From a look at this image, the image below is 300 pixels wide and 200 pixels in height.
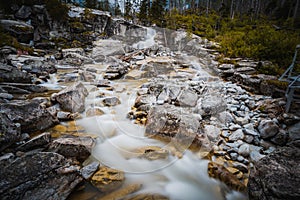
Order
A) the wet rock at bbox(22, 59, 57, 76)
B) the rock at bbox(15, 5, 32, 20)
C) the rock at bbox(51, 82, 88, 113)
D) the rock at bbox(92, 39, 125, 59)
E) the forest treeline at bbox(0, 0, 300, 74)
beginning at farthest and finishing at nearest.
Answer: the rock at bbox(15, 5, 32, 20)
the rock at bbox(92, 39, 125, 59)
the forest treeline at bbox(0, 0, 300, 74)
the wet rock at bbox(22, 59, 57, 76)
the rock at bbox(51, 82, 88, 113)

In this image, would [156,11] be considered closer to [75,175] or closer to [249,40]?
[249,40]

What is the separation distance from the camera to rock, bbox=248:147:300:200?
2340mm

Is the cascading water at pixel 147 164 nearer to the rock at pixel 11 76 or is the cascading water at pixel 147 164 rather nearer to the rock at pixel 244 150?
the rock at pixel 244 150

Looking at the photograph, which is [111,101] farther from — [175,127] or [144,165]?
[144,165]

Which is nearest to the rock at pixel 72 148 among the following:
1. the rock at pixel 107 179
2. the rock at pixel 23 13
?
the rock at pixel 107 179

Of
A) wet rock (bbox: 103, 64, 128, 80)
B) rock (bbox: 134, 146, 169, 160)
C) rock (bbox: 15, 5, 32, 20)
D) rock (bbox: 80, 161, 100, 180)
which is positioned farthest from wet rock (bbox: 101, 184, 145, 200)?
rock (bbox: 15, 5, 32, 20)

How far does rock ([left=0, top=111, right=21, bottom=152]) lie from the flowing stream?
157 cm

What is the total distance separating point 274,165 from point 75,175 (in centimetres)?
334

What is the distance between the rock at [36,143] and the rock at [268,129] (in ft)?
16.9

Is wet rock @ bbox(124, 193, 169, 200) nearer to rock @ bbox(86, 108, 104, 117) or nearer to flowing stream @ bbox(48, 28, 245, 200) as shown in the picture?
flowing stream @ bbox(48, 28, 245, 200)

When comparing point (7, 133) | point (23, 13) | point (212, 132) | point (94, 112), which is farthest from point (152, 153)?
point (23, 13)

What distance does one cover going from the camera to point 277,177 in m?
2.53

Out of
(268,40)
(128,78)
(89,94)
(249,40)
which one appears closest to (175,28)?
(249,40)

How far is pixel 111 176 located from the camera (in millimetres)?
3215
